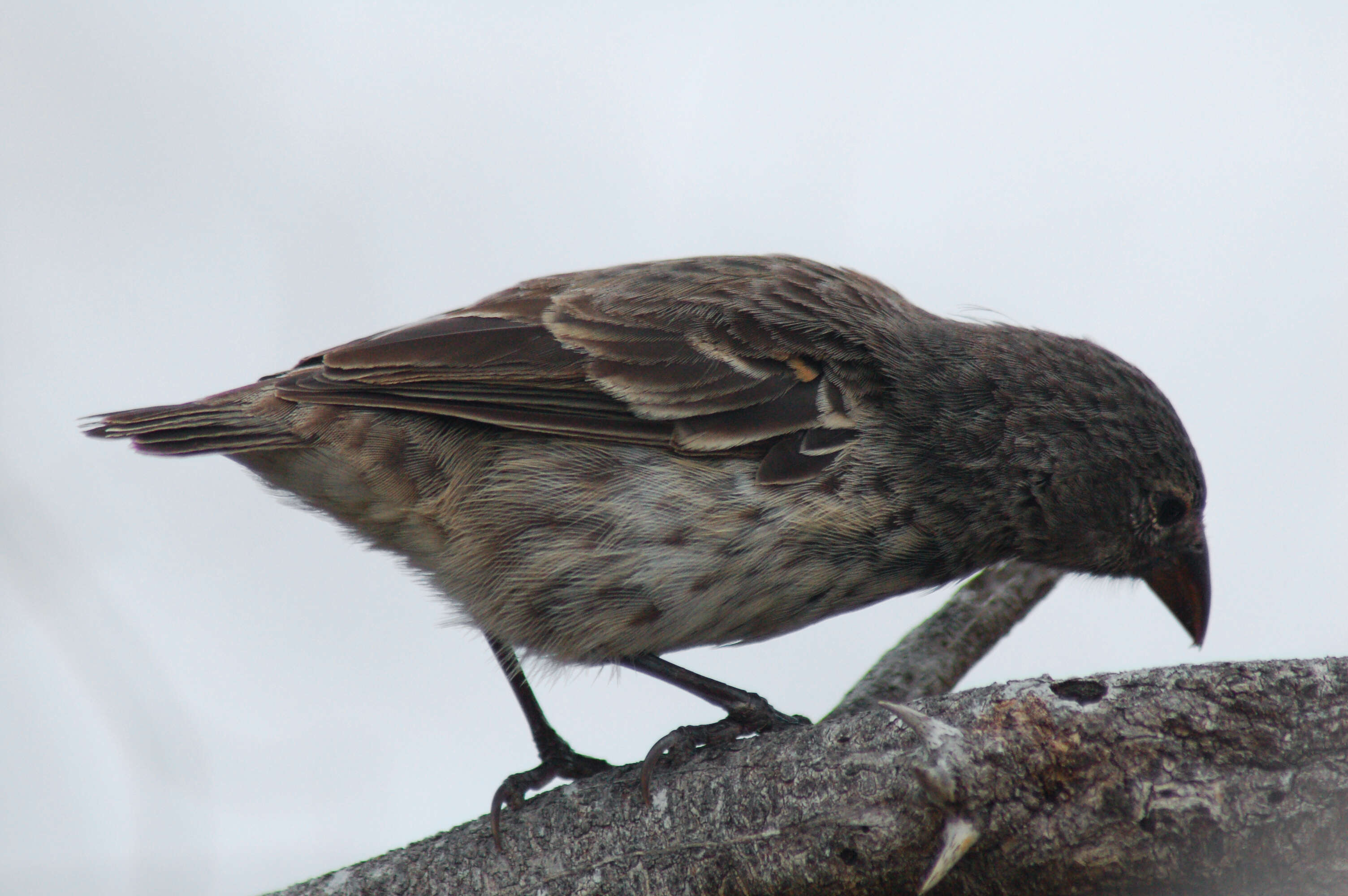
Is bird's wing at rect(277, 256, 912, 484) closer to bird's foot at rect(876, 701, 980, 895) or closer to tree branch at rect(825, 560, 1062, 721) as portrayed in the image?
tree branch at rect(825, 560, 1062, 721)

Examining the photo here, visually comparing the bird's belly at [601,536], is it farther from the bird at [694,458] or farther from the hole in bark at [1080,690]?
the hole in bark at [1080,690]

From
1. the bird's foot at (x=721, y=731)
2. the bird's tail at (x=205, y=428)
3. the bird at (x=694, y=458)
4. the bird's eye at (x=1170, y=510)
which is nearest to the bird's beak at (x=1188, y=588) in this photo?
the bird at (x=694, y=458)

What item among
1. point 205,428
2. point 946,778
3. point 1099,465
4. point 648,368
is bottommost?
point 946,778

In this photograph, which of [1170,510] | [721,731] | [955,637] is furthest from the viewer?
[955,637]

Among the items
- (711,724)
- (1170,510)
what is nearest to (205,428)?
(711,724)

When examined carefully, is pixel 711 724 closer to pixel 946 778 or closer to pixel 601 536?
pixel 601 536

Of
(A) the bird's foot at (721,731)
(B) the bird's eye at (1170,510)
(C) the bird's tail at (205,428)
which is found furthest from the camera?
(B) the bird's eye at (1170,510)

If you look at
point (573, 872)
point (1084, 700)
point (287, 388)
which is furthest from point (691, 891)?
point (287, 388)
